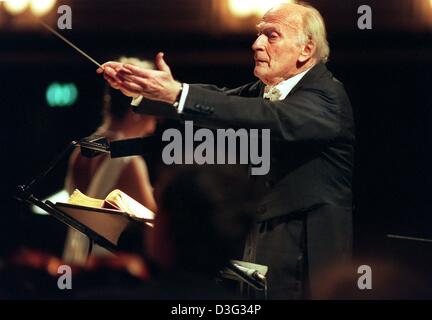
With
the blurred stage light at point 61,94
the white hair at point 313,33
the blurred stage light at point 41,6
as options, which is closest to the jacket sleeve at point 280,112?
the white hair at point 313,33

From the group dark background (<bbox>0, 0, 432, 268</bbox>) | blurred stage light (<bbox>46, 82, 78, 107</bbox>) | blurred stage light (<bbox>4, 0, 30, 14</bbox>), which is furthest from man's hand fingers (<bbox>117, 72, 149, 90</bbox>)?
blurred stage light (<bbox>46, 82, 78, 107</bbox>)

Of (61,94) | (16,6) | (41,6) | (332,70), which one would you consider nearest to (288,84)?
(332,70)

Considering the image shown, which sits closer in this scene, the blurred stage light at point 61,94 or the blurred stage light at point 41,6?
the blurred stage light at point 41,6

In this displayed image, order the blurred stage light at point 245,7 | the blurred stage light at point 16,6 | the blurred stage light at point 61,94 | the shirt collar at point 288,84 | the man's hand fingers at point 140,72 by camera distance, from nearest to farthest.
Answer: the man's hand fingers at point 140,72 < the shirt collar at point 288,84 < the blurred stage light at point 245,7 < the blurred stage light at point 16,6 < the blurred stage light at point 61,94

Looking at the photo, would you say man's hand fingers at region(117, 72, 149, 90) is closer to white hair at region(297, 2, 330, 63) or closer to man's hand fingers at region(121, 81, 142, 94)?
man's hand fingers at region(121, 81, 142, 94)

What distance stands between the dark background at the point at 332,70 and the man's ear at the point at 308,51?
65cm

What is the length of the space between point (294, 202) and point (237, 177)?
0.79 metres

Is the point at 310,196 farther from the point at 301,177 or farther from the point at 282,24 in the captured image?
the point at 282,24

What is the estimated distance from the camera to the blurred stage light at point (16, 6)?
390 centimetres

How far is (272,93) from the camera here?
9.09 feet

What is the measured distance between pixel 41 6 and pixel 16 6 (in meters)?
0.25

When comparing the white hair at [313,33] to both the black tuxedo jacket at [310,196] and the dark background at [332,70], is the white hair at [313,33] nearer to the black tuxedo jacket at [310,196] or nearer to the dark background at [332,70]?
the black tuxedo jacket at [310,196]
